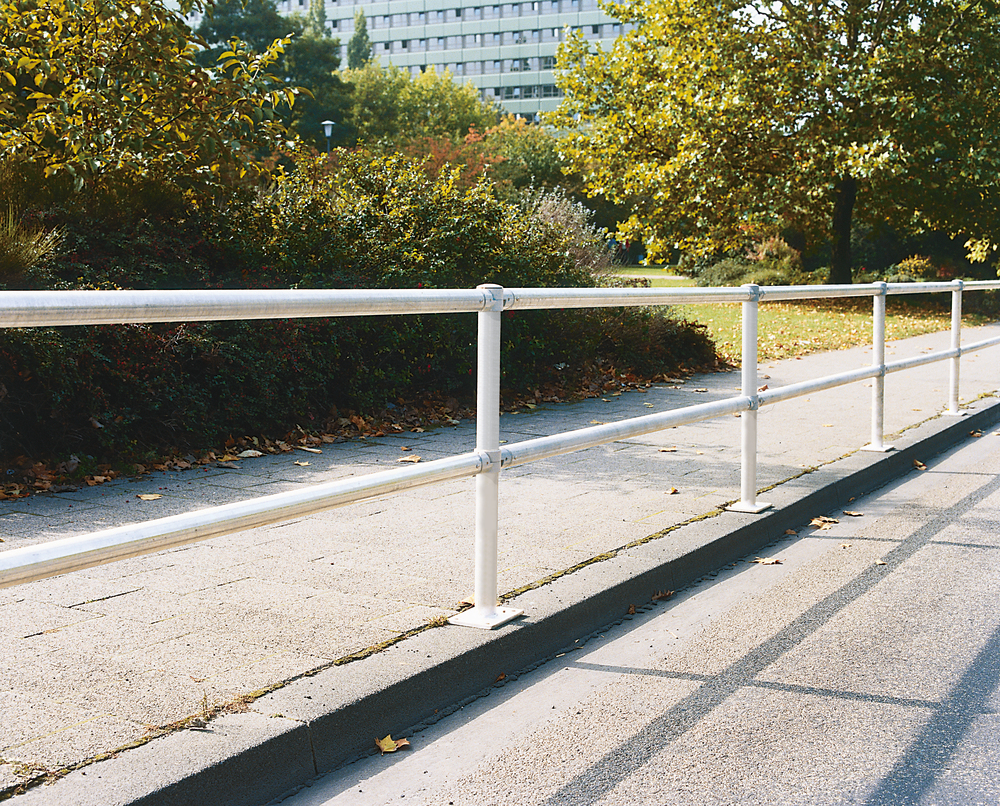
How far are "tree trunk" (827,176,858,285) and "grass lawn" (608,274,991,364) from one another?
0.79 m

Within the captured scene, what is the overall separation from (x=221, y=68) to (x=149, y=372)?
3557 millimetres

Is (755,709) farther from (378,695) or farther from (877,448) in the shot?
(877,448)

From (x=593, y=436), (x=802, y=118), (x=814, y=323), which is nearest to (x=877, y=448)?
(x=593, y=436)

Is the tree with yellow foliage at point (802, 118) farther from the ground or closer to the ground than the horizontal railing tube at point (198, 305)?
farther from the ground

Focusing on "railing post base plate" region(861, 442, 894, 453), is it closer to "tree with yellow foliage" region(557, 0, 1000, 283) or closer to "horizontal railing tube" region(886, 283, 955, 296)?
"horizontal railing tube" region(886, 283, 955, 296)

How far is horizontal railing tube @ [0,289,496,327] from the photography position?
2.36 metres

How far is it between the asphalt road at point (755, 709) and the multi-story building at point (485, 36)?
390ft

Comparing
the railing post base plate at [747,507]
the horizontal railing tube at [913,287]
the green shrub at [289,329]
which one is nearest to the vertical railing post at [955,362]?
the horizontal railing tube at [913,287]

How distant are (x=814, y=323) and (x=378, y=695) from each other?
19.8 m

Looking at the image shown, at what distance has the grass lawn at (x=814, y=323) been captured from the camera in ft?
55.3

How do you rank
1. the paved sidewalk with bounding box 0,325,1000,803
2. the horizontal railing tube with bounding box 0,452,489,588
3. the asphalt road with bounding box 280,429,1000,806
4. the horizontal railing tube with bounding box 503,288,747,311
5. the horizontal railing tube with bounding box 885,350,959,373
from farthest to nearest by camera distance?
the horizontal railing tube with bounding box 885,350,959,373
the horizontal railing tube with bounding box 503,288,747,311
the paved sidewalk with bounding box 0,325,1000,803
the asphalt road with bounding box 280,429,1000,806
the horizontal railing tube with bounding box 0,452,489,588

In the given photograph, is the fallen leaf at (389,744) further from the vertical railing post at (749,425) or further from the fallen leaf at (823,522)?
the fallen leaf at (823,522)

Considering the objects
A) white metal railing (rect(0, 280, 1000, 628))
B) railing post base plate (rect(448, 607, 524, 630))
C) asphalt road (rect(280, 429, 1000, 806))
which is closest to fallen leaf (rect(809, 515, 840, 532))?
white metal railing (rect(0, 280, 1000, 628))

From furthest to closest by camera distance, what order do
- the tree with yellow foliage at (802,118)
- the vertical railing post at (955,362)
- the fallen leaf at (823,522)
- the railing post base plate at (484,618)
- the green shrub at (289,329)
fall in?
the tree with yellow foliage at (802,118), the vertical railing post at (955,362), the green shrub at (289,329), the fallen leaf at (823,522), the railing post base plate at (484,618)
